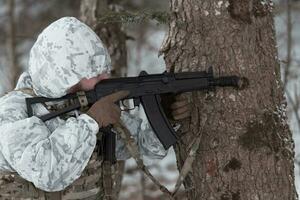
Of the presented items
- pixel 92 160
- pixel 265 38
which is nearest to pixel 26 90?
pixel 92 160

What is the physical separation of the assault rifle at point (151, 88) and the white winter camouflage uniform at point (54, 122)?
0.07m

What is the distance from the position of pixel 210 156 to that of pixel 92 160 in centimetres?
60

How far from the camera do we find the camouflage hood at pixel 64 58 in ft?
9.98

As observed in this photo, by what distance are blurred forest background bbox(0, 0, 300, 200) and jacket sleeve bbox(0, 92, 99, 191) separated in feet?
10.2

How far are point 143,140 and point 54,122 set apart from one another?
52 cm

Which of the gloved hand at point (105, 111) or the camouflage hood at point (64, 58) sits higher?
the camouflage hood at point (64, 58)

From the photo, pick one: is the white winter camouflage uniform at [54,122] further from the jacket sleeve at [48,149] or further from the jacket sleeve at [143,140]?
the jacket sleeve at [143,140]

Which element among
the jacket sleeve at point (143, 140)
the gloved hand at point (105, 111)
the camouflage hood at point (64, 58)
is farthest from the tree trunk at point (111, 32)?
the gloved hand at point (105, 111)

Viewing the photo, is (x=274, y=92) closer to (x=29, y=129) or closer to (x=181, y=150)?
(x=181, y=150)

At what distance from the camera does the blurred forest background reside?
7164 mm

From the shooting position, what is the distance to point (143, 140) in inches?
135

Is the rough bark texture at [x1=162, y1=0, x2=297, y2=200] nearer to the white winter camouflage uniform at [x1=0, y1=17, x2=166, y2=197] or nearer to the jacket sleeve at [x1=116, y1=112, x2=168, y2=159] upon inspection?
the jacket sleeve at [x1=116, y1=112, x2=168, y2=159]

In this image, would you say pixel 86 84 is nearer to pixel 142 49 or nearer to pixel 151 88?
pixel 151 88

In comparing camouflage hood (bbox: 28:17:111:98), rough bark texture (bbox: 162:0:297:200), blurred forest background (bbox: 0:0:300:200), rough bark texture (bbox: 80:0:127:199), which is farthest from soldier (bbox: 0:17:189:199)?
blurred forest background (bbox: 0:0:300:200)
